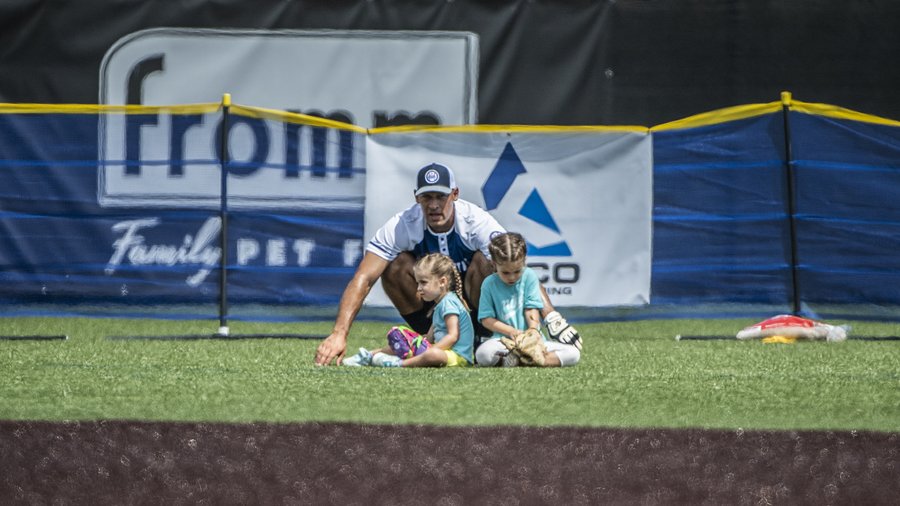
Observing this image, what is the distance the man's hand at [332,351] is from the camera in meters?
6.68

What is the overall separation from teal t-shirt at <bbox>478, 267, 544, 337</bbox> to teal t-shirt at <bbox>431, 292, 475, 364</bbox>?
3.1 inches

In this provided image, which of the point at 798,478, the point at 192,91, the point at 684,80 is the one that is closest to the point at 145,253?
the point at 192,91

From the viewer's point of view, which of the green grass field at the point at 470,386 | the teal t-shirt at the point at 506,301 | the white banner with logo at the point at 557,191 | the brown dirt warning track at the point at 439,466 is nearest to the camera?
the brown dirt warning track at the point at 439,466

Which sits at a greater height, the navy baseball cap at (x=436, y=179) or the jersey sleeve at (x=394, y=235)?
the navy baseball cap at (x=436, y=179)

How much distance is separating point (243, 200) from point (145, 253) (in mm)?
756

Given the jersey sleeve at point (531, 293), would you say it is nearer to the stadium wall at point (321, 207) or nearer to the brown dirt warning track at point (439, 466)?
the stadium wall at point (321, 207)

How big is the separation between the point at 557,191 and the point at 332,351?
10.9 feet

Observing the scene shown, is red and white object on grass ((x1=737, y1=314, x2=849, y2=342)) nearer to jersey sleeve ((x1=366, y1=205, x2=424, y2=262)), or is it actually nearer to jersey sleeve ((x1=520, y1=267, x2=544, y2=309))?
jersey sleeve ((x1=520, y1=267, x2=544, y2=309))

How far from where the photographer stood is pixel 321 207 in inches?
383

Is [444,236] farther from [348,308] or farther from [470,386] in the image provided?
[470,386]

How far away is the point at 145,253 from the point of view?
9492 millimetres

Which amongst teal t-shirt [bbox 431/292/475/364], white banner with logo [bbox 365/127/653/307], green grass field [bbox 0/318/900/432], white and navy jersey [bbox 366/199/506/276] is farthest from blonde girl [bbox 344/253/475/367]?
white banner with logo [bbox 365/127/653/307]

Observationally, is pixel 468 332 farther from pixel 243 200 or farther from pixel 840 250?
pixel 840 250

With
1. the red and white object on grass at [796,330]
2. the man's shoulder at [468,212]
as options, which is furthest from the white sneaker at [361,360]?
the red and white object on grass at [796,330]
